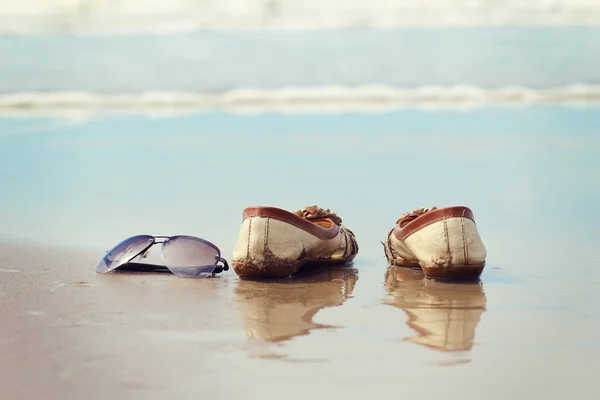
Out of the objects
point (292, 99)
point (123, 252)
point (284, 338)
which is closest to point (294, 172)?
point (123, 252)

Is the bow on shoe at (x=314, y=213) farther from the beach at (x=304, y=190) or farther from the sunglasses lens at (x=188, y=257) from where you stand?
the sunglasses lens at (x=188, y=257)

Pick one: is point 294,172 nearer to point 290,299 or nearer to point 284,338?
point 290,299

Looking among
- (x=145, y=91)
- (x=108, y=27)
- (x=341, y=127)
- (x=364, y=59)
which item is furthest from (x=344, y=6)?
(x=341, y=127)

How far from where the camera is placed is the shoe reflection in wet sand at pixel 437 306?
9.51 ft

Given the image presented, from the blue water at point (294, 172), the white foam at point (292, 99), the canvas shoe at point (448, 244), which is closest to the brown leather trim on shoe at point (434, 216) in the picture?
the canvas shoe at point (448, 244)

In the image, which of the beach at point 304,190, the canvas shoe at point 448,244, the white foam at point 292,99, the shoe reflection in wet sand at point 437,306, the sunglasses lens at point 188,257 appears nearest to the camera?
the beach at point 304,190

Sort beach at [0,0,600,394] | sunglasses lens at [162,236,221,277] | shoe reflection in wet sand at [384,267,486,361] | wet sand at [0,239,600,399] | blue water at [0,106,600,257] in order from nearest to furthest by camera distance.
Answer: wet sand at [0,239,600,399], beach at [0,0,600,394], shoe reflection in wet sand at [384,267,486,361], sunglasses lens at [162,236,221,277], blue water at [0,106,600,257]

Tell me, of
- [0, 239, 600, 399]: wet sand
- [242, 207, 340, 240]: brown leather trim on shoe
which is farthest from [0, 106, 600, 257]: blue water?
[0, 239, 600, 399]: wet sand

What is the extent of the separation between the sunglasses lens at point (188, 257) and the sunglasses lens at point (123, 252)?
11 cm

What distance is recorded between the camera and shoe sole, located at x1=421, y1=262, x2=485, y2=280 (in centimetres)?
383

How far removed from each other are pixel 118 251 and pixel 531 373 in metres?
2.13

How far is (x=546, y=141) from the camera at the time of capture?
888cm

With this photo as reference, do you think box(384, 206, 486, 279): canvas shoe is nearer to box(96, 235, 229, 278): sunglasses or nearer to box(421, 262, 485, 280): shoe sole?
box(421, 262, 485, 280): shoe sole

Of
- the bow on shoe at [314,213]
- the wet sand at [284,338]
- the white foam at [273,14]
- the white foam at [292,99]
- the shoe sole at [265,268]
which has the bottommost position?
the wet sand at [284,338]
